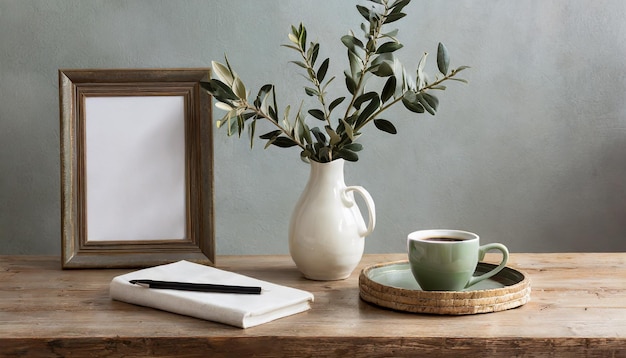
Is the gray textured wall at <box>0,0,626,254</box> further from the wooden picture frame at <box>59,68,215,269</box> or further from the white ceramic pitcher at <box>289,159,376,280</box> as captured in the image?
the white ceramic pitcher at <box>289,159,376,280</box>

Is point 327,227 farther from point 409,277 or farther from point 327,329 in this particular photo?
point 327,329

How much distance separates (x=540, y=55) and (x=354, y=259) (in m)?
0.68

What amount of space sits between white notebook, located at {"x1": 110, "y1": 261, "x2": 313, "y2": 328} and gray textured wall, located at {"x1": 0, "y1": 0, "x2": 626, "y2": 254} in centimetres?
47

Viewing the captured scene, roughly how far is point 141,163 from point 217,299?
416 millimetres

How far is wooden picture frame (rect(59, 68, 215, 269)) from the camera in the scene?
135 cm

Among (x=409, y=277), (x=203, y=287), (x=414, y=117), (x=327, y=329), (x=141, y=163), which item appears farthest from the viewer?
(x=414, y=117)

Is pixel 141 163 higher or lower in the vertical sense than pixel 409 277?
higher

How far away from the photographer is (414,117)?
1613 mm

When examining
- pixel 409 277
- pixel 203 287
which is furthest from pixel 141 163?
pixel 409 277

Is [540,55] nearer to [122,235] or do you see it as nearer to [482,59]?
[482,59]

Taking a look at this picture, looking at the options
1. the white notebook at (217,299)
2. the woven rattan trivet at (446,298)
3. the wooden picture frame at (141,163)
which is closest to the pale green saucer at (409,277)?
the woven rattan trivet at (446,298)

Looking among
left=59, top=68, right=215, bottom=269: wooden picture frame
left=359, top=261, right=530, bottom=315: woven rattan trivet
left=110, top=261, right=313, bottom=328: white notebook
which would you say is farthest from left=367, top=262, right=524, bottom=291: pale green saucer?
left=59, top=68, right=215, bottom=269: wooden picture frame

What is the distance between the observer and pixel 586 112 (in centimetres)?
163

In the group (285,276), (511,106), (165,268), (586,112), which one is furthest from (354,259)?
(586,112)
